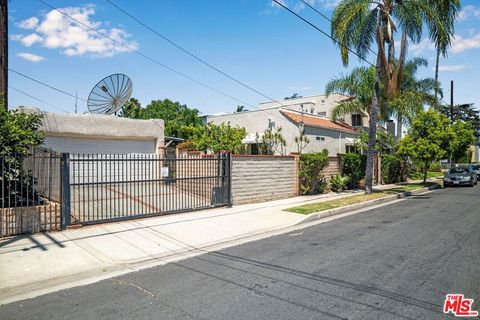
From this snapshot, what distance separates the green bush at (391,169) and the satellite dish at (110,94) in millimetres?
17465

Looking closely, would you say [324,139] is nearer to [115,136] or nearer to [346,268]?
[115,136]

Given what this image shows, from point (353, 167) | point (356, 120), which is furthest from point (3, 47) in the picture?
point (356, 120)

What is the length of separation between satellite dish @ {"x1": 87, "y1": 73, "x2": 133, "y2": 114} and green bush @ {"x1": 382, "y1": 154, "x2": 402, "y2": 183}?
1747 centimetres

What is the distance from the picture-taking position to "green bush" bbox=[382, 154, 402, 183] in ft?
83.8

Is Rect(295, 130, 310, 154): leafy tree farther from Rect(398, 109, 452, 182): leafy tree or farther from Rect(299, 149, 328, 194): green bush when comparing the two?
Rect(398, 109, 452, 182): leafy tree

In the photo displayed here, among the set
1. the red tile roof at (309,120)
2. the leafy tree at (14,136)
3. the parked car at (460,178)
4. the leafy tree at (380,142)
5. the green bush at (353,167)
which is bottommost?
the parked car at (460,178)

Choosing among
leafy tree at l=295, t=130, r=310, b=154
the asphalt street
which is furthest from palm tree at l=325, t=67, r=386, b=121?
the asphalt street

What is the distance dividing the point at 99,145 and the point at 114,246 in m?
10.5

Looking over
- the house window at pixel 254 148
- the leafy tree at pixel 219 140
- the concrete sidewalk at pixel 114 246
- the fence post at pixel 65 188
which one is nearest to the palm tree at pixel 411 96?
the house window at pixel 254 148

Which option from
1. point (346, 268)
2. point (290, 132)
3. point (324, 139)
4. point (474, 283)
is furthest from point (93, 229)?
point (324, 139)

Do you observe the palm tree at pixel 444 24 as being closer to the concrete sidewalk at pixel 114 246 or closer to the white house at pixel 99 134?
the concrete sidewalk at pixel 114 246

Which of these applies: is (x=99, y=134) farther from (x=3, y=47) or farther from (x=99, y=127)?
(x=3, y=47)

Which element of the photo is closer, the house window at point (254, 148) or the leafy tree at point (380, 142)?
the house window at point (254, 148)

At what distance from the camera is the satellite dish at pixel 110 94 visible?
63.7 feet
